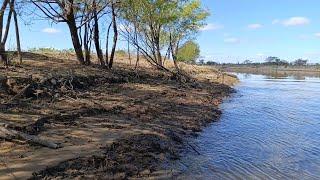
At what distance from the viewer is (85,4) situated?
1009 inches

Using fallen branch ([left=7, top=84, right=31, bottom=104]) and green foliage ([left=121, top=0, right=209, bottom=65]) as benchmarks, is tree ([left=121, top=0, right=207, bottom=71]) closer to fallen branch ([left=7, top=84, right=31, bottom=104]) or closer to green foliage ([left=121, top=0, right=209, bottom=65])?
green foliage ([left=121, top=0, right=209, bottom=65])

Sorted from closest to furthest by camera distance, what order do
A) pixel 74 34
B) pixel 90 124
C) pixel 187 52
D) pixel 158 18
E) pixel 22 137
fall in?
pixel 22 137, pixel 90 124, pixel 74 34, pixel 158 18, pixel 187 52

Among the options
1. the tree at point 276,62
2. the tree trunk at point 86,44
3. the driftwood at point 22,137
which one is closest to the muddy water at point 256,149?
the driftwood at point 22,137

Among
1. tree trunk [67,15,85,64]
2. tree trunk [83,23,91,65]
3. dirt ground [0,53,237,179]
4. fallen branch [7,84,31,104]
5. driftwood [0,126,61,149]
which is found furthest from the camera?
tree trunk [83,23,91,65]

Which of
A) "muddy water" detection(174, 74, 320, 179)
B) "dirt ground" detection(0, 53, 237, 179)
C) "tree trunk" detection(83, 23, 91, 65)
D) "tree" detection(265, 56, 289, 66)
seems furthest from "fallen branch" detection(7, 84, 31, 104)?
"tree" detection(265, 56, 289, 66)

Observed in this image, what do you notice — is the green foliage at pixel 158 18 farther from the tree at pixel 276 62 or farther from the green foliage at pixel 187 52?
the tree at pixel 276 62

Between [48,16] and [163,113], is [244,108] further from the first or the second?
[48,16]

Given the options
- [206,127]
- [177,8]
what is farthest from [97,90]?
[177,8]

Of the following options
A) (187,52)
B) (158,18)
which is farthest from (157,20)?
(187,52)

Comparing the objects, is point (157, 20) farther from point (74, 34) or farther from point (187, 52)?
point (187, 52)

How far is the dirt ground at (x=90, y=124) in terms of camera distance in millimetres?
9633

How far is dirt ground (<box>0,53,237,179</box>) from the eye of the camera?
9633mm

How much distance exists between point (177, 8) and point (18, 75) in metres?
28.5

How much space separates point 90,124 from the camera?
13.6 metres
